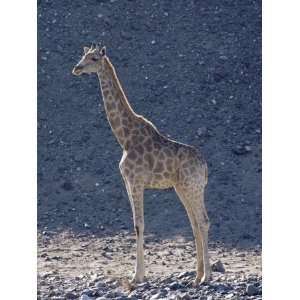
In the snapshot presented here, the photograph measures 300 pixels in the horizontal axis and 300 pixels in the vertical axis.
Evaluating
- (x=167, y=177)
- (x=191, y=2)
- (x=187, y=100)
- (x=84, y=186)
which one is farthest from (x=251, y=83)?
(x=167, y=177)

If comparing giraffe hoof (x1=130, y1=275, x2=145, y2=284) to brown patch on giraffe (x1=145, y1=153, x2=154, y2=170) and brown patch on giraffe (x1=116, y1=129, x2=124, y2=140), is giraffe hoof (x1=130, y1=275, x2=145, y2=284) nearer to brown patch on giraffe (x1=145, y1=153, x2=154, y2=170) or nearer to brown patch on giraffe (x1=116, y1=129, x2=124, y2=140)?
brown patch on giraffe (x1=145, y1=153, x2=154, y2=170)

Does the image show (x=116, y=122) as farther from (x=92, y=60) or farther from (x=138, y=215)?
(x=138, y=215)

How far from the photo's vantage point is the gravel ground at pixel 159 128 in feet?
39.2

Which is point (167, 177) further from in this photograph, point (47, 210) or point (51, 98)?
point (51, 98)

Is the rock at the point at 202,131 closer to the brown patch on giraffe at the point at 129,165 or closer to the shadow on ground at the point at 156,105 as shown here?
the shadow on ground at the point at 156,105

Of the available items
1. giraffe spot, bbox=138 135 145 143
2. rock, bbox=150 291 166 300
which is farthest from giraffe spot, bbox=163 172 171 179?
rock, bbox=150 291 166 300

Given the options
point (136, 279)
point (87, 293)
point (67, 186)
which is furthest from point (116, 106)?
point (67, 186)

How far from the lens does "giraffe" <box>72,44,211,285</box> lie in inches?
373

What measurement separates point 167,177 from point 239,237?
150 inches

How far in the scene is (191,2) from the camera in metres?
17.9

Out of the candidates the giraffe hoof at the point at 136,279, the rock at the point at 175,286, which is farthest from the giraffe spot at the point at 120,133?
the rock at the point at 175,286

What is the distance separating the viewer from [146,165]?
31.1 feet

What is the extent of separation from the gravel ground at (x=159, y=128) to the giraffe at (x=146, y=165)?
1.85ft

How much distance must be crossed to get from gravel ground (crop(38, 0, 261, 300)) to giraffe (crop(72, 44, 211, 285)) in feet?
1.85
